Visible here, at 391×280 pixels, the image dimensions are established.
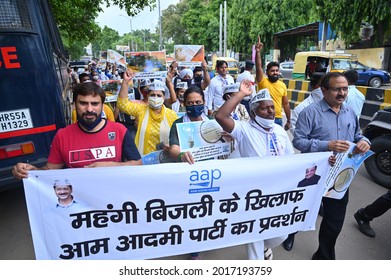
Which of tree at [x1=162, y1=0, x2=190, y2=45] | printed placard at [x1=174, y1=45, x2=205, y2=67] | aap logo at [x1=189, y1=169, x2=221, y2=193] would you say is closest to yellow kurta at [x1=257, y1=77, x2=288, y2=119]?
printed placard at [x1=174, y1=45, x2=205, y2=67]

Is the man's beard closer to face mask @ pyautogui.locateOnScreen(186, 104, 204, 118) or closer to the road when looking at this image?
the road

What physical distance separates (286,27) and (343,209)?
88.2 feet

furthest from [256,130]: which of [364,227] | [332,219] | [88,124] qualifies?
[364,227]

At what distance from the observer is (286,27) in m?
26.4

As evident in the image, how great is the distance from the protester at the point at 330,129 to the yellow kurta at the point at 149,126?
1.41 meters

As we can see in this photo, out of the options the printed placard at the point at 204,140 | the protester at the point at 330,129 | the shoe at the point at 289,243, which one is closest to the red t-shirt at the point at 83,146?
the printed placard at the point at 204,140

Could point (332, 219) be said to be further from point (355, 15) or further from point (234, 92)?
point (355, 15)

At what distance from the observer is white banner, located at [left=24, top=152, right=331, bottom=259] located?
2.12 metres

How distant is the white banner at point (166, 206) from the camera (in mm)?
2115

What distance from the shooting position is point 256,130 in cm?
250

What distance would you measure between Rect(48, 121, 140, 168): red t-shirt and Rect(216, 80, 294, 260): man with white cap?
88 centimetres

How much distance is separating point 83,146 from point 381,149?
14.4ft
